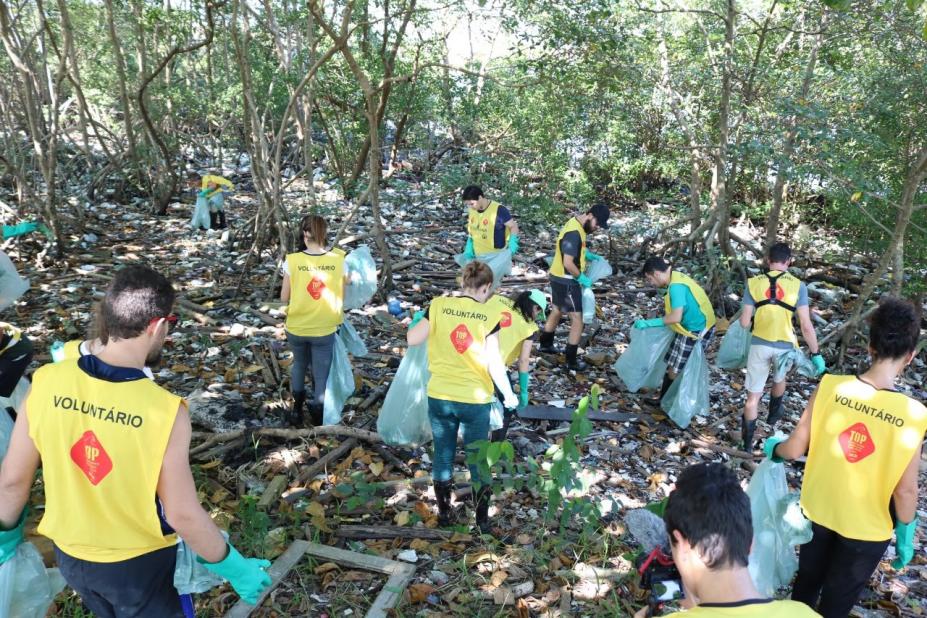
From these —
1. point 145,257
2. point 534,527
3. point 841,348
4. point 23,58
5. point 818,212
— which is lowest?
point 534,527

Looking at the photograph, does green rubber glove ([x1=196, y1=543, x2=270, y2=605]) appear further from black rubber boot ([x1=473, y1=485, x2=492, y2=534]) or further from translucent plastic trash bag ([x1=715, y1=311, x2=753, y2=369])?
translucent plastic trash bag ([x1=715, y1=311, x2=753, y2=369])

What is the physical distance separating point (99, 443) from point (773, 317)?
4.49 m

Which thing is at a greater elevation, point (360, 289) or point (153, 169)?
point (153, 169)

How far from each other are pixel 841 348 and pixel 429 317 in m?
5.22

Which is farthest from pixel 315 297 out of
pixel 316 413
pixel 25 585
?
pixel 25 585

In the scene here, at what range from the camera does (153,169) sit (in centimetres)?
1201

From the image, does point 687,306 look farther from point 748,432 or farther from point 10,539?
point 10,539

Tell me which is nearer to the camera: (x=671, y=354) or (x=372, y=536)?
(x=372, y=536)

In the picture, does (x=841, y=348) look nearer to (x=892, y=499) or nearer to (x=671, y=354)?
(x=671, y=354)

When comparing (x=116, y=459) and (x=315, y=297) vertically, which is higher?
(x=315, y=297)

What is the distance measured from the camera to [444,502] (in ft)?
12.4

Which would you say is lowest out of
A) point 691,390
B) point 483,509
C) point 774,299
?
point 483,509

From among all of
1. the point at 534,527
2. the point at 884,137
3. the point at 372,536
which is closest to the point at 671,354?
the point at 534,527

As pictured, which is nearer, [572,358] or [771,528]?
[771,528]
